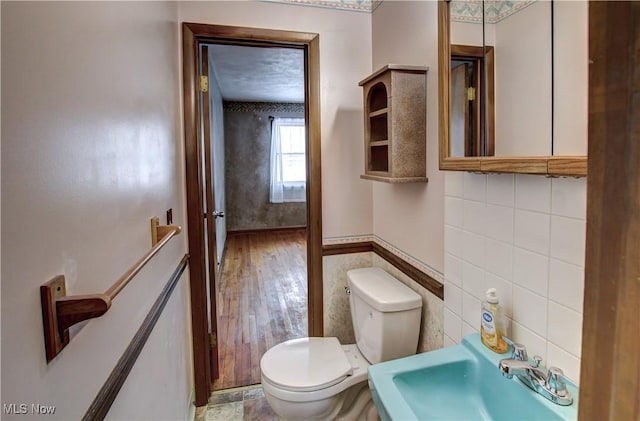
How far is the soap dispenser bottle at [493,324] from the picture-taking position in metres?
1.12

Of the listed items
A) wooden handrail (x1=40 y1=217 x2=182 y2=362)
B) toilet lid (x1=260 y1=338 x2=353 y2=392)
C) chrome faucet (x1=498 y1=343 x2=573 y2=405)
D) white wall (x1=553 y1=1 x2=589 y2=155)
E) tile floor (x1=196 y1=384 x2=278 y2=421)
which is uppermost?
white wall (x1=553 y1=1 x2=589 y2=155)

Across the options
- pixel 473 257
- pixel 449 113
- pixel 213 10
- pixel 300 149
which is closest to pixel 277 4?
pixel 213 10

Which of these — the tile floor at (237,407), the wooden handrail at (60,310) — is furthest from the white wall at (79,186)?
the tile floor at (237,407)

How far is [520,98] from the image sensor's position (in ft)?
3.30

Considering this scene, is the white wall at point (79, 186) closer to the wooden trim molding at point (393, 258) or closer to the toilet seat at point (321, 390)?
the toilet seat at point (321, 390)

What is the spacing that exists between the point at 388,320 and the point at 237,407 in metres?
1.07

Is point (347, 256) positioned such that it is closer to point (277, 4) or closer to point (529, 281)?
point (529, 281)

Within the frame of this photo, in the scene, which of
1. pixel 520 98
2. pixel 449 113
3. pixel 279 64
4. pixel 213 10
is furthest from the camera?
pixel 279 64

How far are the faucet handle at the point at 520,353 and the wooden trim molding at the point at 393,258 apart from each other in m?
0.47

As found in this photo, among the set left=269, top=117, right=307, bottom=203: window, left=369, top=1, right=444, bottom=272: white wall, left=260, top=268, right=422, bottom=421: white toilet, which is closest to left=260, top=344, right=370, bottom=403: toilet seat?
left=260, top=268, right=422, bottom=421: white toilet

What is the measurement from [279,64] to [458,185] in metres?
3.01

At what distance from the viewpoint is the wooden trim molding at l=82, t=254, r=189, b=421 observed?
0.74m

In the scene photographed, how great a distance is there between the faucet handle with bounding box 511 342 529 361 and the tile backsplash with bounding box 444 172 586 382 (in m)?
0.04

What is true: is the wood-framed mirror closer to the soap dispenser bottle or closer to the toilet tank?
the soap dispenser bottle
